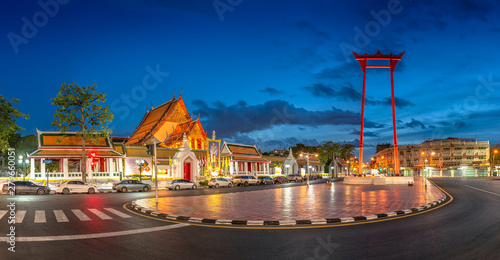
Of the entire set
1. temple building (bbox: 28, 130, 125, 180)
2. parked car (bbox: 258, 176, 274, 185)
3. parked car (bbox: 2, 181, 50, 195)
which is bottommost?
parked car (bbox: 258, 176, 274, 185)

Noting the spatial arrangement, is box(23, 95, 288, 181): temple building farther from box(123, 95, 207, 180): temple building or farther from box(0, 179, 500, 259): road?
box(0, 179, 500, 259): road

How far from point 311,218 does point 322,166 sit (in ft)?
302

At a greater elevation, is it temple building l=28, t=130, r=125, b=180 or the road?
temple building l=28, t=130, r=125, b=180

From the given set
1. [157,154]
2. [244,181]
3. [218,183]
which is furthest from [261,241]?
[157,154]

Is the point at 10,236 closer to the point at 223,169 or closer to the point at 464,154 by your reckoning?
the point at 223,169

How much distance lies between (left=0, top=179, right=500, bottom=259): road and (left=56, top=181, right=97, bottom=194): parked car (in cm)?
2243

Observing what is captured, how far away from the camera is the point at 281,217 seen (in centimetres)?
1331

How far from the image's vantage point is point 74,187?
110ft

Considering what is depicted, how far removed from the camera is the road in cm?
784

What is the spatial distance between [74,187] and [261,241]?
30.0 metres

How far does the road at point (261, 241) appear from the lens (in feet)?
25.7

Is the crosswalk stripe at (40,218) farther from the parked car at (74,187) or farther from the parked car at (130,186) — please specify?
the parked car at (130,186)

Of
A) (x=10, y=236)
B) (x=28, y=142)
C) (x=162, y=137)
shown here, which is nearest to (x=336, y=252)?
(x=10, y=236)

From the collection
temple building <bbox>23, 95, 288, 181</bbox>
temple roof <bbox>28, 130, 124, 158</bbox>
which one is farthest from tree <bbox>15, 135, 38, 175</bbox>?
temple roof <bbox>28, 130, 124, 158</bbox>
